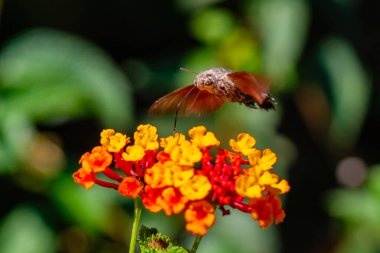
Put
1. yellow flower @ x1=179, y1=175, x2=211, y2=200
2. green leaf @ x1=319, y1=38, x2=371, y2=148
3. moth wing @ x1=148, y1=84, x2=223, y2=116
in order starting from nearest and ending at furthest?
yellow flower @ x1=179, y1=175, x2=211, y2=200
moth wing @ x1=148, y1=84, x2=223, y2=116
green leaf @ x1=319, y1=38, x2=371, y2=148

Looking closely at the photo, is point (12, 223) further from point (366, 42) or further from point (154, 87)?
point (366, 42)

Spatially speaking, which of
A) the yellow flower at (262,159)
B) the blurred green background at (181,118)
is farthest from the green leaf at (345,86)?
the yellow flower at (262,159)

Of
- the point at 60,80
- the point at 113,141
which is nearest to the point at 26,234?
the point at 60,80

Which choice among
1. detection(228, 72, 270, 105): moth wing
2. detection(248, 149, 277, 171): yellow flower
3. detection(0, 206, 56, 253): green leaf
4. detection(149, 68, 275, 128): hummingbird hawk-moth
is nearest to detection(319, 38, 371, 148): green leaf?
detection(0, 206, 56, 253): green leaf

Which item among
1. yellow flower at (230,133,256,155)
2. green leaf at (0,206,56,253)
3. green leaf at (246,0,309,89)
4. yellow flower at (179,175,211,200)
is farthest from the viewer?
green leaf at (246,0,309,89)

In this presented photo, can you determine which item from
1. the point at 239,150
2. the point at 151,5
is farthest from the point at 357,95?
the point at 239,150

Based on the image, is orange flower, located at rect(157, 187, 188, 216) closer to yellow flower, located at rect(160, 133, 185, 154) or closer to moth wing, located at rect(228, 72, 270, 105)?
yellow flower, located at rect(160, 133, 185, 154)

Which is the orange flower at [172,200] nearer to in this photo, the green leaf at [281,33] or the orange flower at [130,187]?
the orange flower at [130,187]

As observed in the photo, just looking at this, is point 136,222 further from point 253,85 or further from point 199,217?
point 253,85
